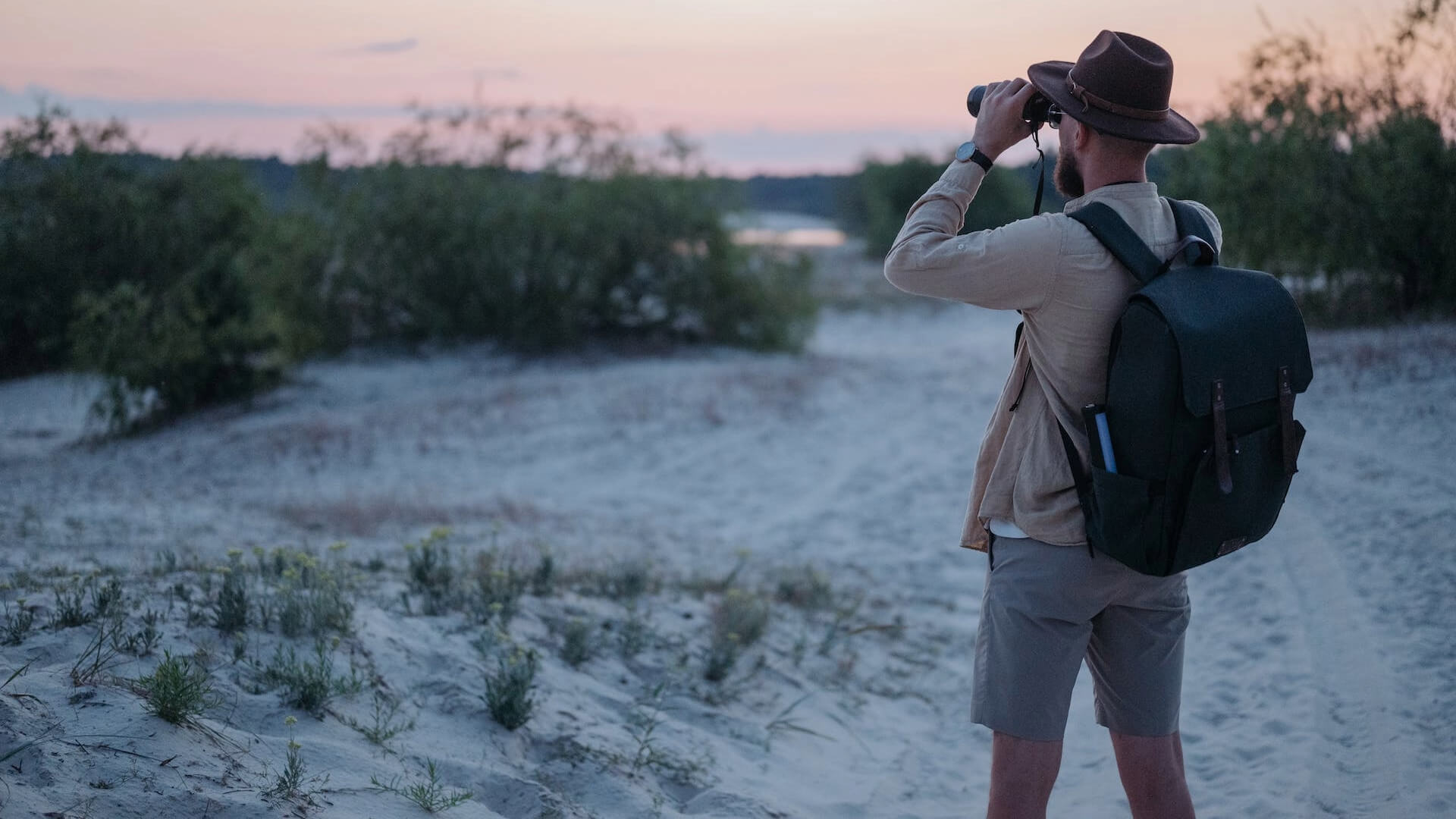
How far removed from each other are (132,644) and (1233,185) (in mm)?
10509

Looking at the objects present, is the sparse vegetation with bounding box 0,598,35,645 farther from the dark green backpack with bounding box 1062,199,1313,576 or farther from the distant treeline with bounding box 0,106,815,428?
the distant treeline with bounding box 0,106,815,428

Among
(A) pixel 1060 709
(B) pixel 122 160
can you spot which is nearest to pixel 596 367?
(B) pixel 122 160

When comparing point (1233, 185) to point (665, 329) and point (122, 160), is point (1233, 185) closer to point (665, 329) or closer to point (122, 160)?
point (665, 329)

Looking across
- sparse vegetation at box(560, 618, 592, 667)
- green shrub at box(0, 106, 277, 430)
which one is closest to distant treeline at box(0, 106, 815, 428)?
green shrub at box(0, 106, 277, 430)

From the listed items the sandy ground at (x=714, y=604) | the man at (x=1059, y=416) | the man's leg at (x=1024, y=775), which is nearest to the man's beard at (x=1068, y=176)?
the man at (x=1059, y=416)

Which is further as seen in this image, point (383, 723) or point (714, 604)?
point (714, 604)

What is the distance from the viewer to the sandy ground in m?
2.92

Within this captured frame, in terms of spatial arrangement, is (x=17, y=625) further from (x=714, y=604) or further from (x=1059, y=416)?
(x=1059, y=416)

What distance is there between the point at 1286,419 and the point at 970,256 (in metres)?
0.71

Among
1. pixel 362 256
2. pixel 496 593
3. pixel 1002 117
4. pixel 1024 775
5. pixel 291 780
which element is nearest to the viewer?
pixel 1024 775

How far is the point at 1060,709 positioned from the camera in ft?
7.14

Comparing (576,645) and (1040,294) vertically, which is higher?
(1040,294)

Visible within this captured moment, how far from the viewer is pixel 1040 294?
2092 millimetres

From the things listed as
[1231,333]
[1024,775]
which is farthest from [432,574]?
[1231,333]
